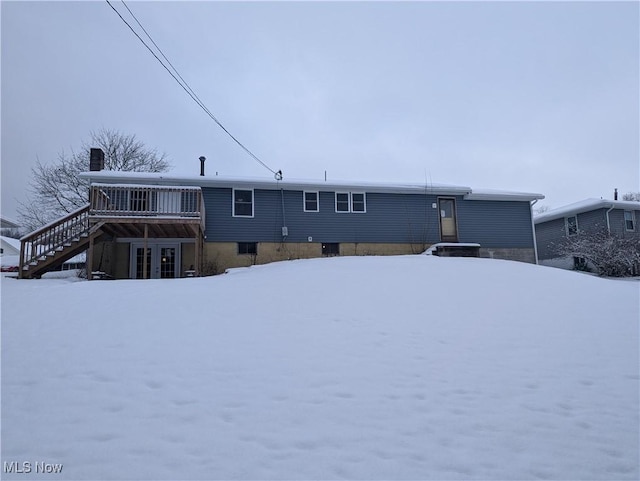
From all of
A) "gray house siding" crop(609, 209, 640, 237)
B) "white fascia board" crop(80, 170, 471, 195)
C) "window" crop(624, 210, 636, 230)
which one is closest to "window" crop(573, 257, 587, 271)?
"gray house siding" crop(609, 209, 640, 237)

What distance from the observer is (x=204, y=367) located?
Result: 396 cm

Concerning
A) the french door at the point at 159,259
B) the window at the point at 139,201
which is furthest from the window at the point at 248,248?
the window at the point at 139,201

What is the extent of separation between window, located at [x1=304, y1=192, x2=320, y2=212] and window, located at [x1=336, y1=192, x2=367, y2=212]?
1006 mm

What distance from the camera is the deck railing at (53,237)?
36.6ft

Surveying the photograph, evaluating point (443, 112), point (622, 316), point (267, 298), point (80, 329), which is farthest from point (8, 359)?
point (443, 112)

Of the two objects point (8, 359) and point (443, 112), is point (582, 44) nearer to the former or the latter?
point (443, 112)

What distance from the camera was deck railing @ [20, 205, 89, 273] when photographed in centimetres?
1115

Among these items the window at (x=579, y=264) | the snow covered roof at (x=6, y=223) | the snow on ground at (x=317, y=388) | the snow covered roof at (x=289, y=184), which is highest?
the snow covered roof at (x=6, y=223)

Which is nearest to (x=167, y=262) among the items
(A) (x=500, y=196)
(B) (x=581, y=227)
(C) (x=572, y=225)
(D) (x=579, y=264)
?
(A) (x=500, y=196)

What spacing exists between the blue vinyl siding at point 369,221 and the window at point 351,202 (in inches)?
8.5

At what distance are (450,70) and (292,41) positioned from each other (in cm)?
1337

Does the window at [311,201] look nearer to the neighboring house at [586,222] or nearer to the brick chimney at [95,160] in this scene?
the brick chimney at [95,160]

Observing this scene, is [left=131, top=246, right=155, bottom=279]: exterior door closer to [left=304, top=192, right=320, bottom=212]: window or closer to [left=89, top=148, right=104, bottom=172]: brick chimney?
[left=89, top=148, right=104, bottom=172]: brick chimney

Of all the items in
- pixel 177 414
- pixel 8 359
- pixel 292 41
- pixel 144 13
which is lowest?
pixel 177 414
